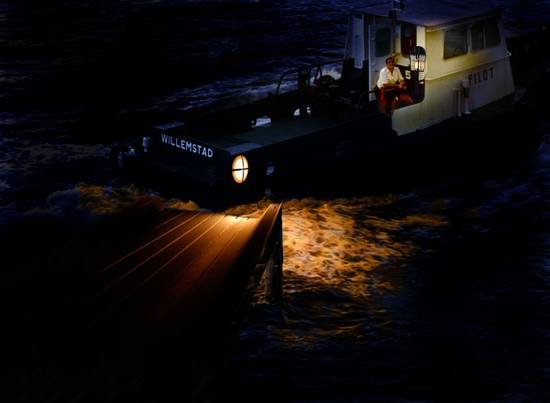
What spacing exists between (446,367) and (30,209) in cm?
855

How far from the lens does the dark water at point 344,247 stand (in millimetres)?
12266

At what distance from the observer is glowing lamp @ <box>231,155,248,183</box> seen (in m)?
15.7

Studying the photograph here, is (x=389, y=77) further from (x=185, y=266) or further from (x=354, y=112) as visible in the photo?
(x=185, y=266)

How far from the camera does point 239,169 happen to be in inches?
619

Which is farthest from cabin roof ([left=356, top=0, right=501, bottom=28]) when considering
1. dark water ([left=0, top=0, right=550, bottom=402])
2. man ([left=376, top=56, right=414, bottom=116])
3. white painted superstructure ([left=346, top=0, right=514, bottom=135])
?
dark water ([left=0, top=0, right=550, bottom=402])

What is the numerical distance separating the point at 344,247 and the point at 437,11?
16.7 feet

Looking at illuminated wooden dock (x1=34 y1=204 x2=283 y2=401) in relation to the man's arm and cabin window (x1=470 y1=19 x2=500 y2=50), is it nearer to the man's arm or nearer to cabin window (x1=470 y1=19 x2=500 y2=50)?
the man's arm

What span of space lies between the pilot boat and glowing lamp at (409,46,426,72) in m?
0.02

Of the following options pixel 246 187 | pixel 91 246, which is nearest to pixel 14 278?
pixel 91 246

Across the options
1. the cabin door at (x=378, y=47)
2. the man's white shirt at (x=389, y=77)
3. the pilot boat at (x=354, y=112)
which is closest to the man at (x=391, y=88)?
the man's white shirt at (x=389, y=77)

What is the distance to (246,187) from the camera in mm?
15883

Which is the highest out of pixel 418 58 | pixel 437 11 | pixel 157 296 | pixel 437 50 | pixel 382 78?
pixel 437 11

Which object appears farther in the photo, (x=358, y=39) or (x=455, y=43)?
(x=358, y=39)

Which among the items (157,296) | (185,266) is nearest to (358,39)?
(185,266)
